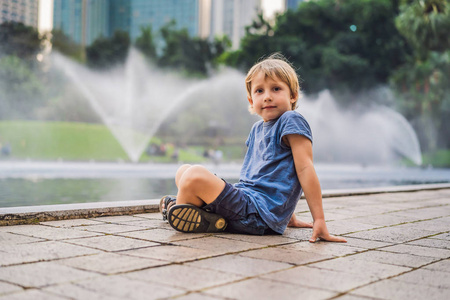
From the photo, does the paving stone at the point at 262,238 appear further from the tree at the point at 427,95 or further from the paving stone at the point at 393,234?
the tree at the point at 427,95

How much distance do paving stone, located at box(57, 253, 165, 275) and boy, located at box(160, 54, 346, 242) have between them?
71 cm

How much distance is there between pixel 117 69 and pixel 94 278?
42.1 metres

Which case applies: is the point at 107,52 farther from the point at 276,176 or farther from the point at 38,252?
the point at 38,252

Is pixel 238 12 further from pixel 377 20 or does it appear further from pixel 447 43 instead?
pixel 447 43

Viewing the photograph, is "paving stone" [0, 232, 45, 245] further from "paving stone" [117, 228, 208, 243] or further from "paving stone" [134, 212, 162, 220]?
"paving stone" [134, 212, 162, 220]

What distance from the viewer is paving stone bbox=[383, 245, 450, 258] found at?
2986mm

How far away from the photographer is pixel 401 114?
34.2 metres

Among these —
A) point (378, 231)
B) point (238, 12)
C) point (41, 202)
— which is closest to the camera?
point (378, 231)

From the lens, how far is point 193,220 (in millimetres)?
3338

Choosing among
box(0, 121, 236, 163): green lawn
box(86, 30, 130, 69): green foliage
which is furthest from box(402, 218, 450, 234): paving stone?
box(86, 30, 130, 69): green foliage

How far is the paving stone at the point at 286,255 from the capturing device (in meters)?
2.68

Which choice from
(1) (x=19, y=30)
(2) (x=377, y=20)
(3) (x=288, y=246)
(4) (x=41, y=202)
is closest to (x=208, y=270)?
(3) (x=288, y=246)

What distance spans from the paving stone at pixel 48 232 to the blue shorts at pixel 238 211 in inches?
30.9

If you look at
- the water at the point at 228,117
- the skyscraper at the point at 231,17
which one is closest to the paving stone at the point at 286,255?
the water at the point at 228,117
